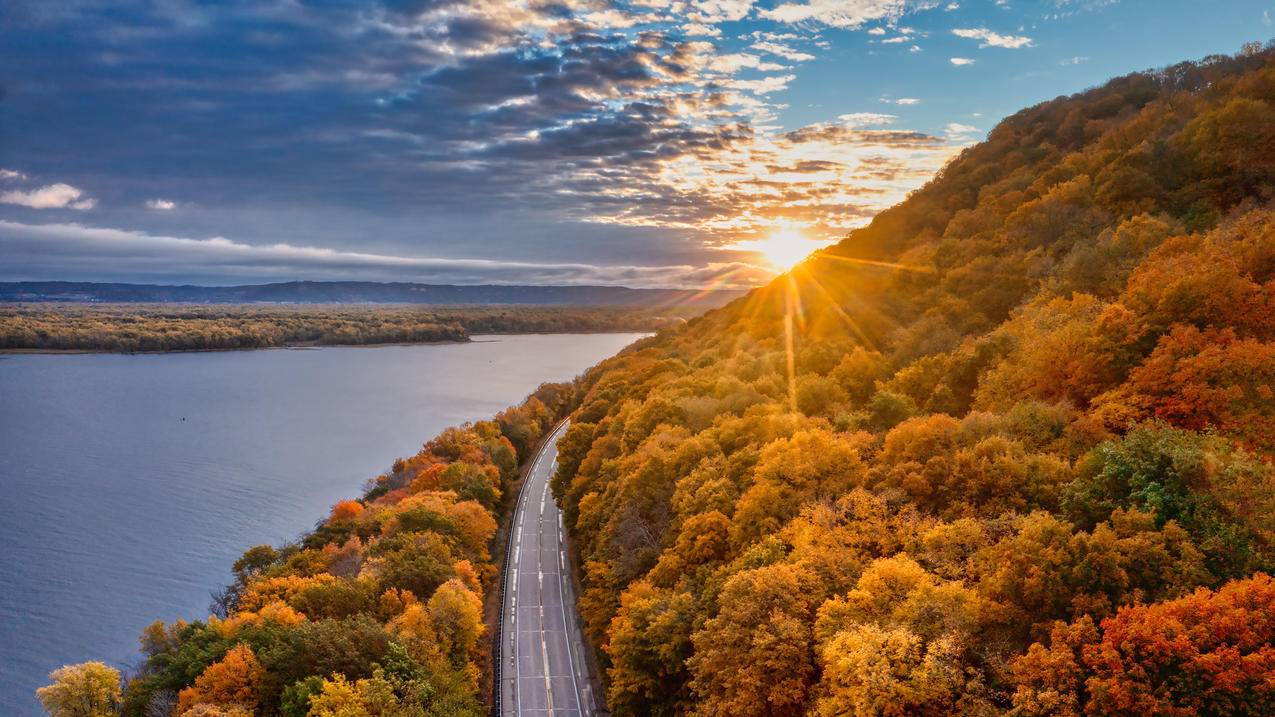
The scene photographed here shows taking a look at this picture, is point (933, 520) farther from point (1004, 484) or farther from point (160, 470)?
point (160, 470)

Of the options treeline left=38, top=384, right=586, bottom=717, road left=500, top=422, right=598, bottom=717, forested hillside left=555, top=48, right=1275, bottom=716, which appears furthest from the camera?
road left=500, top=422, right=598, bottom=717

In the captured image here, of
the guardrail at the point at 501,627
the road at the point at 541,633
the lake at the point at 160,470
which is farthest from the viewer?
the lake at the point at 160,470

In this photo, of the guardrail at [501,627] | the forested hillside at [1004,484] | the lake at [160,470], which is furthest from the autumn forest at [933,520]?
the lake at [160,470]

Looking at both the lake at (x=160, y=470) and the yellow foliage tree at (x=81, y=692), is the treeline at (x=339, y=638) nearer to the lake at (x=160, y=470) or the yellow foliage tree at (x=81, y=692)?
the yellow foliage tree at (x=81, y=692)

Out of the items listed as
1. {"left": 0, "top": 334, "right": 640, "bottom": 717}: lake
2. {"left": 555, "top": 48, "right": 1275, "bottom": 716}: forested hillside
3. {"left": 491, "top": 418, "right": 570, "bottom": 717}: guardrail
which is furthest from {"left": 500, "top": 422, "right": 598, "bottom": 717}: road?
{"left": 0, "top": 334, "right": 640, "bottom": 717}: lake

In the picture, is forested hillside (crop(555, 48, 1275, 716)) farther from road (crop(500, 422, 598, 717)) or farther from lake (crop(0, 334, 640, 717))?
lake (crop(0, 334, 640, 717))

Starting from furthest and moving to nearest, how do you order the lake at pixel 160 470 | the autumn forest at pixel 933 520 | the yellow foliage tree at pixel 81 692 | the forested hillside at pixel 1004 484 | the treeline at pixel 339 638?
the lake at pixel 160 470 → the treeline at pixel 339 638 → the yellow foliage tree at pixel 81 692 → the autumn forest at pixel 933 520 → the forested hillside at pixel 1004 484

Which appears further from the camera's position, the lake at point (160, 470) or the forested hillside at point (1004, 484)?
the lake at point (160, 470)
